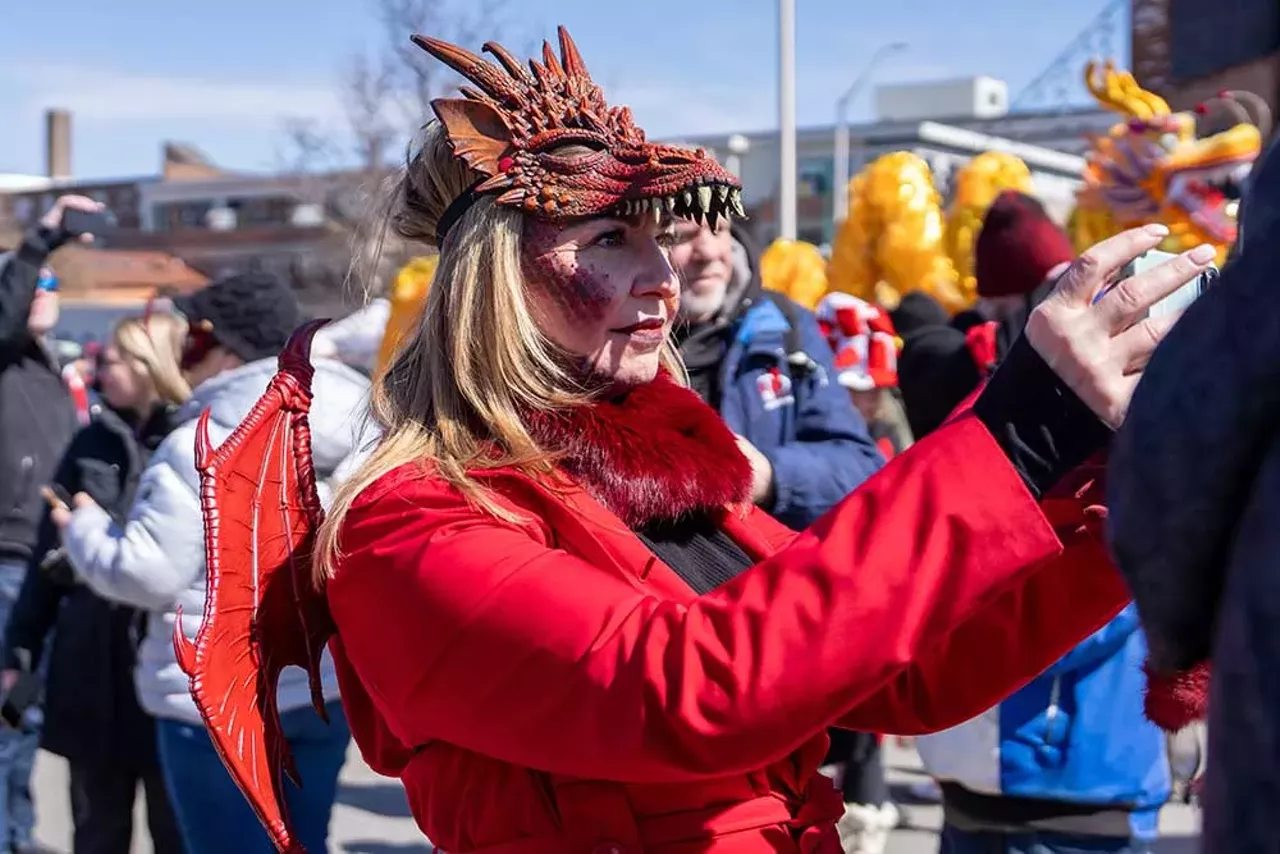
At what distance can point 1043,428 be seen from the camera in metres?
1.41

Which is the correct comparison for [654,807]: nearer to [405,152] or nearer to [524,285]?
[524,285]

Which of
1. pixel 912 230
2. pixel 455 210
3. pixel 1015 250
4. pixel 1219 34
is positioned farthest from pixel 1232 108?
pixel 1219 34

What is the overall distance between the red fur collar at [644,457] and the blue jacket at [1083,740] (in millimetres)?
1497

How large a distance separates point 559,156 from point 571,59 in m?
0.18

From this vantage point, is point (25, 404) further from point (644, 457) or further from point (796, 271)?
point (796, 271)

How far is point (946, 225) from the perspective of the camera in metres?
A: 11.0

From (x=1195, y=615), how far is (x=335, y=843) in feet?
17.5

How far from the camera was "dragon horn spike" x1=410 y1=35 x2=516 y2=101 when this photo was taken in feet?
6.06

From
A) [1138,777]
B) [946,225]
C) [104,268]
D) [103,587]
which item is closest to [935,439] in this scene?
[1138,777]

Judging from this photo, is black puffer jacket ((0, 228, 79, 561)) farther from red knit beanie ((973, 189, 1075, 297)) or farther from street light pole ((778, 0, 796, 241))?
street light pole ((778, 0, 796, 241))

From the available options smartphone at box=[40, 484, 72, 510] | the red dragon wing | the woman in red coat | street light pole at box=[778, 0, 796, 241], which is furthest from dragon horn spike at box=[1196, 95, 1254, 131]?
street light pole at box=[778, 0, 796, 241]

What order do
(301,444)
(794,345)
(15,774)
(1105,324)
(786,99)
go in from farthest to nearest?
(786,99)
(15,774)
(794,345)
(301,444)
(1105,324)

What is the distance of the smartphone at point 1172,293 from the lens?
4.72 feet

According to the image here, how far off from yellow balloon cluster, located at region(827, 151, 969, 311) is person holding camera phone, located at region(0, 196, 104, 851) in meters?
6.29
